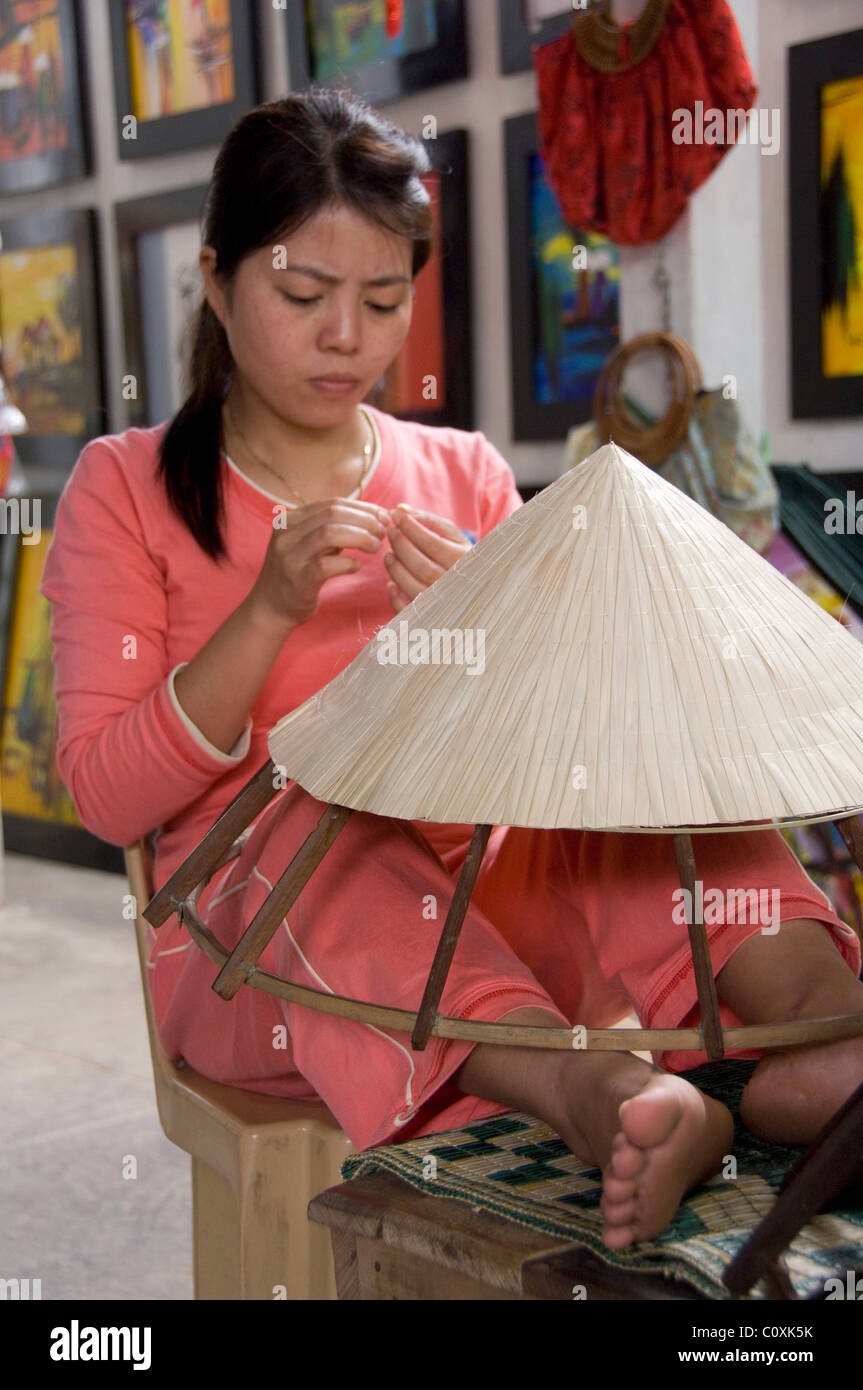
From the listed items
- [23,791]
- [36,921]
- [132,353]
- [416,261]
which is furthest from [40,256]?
[416,261]

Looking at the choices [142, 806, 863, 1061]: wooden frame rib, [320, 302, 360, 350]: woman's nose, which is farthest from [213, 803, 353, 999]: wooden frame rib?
[320, 302, 360, 350]: woman's nose

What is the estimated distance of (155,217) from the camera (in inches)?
131

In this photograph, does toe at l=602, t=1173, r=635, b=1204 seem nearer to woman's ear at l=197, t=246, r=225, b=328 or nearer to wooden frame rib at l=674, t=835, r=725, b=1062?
wooden frame rib at l=674, t=835, r=725, b=1062

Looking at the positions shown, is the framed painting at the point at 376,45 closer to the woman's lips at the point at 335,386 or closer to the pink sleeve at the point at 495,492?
the pink sleeve at the point at 495,492

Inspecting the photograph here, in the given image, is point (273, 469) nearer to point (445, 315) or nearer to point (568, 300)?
point (568, 300)

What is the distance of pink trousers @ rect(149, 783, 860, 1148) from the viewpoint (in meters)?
0.91

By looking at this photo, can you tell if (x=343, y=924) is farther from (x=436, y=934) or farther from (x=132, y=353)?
(x=132, y=353)

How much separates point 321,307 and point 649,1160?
79 cm

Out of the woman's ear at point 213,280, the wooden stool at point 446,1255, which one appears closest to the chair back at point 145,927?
the wooden stool at point 446,1255

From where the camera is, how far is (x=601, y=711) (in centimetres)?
77

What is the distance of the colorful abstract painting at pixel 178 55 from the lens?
305cm

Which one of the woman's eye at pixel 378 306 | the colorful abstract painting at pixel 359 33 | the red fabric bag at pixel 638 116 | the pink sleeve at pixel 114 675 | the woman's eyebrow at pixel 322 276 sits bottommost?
the pink sleeve at pixel 114 675

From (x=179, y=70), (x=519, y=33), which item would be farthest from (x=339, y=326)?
(x=179, y=70)

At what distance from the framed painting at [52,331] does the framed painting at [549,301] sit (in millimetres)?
1410
